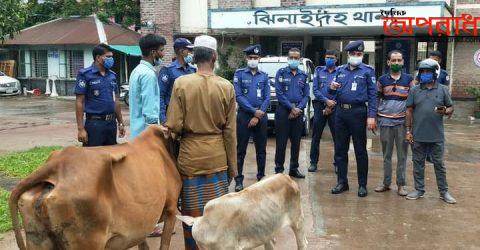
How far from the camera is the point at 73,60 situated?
75.8ft

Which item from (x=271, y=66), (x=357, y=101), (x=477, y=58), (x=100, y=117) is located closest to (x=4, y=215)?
(x=100, y=117)

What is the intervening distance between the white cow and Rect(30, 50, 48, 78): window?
22.3 m

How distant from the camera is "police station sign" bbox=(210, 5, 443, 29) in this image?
1456 cm

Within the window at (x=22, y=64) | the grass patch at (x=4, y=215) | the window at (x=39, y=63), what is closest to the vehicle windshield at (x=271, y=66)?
the grass patch at (x=4, y=215)

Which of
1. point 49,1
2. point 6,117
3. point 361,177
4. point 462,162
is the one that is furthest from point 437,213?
point 49,1

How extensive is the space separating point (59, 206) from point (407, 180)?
596cm

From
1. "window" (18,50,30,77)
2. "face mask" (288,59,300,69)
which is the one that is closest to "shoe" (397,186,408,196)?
"face mask" (288,59,300,69)

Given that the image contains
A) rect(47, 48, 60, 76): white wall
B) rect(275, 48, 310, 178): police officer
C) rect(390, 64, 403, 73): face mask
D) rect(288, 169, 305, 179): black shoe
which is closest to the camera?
rect(390, 64, 403, 73): face mask

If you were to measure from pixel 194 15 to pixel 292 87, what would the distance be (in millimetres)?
12227

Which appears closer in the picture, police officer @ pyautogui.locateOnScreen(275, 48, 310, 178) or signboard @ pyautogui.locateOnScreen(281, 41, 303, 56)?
police officer @ pyautogui.locateOnScreen(275, 48, 310, 178)

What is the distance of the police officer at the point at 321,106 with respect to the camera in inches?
320

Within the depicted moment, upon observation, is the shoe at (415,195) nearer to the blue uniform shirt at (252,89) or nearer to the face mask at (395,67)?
the face mask at (395,67)

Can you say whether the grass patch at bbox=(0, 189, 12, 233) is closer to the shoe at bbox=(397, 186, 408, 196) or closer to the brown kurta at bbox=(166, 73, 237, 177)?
the brown kurta at bbox=(166, 73, 237, 177)

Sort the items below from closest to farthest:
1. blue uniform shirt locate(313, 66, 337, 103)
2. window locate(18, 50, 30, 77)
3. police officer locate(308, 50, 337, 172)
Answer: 1. police officer locate(308, 50, 337, 172)
2. blue uniform shirt locate(313, 66, 337, 103)
3. window locate(18, 50, 30, 77)
